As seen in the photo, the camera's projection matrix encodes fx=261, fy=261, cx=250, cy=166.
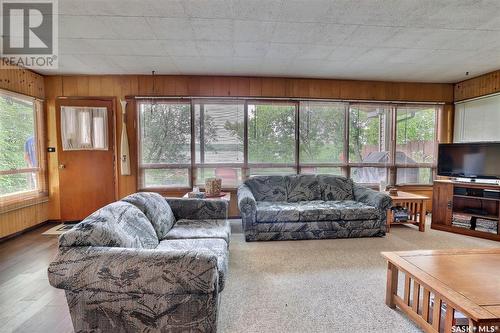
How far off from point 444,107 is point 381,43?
2794 millimetres

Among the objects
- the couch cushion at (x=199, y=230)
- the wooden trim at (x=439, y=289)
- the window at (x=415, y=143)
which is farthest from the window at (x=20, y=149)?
the window at (x=415, y=143)

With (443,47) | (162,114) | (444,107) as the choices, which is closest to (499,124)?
(444,107)

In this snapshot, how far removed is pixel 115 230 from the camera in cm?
174

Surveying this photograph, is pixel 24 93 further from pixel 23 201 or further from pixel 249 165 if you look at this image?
pixel 249 165

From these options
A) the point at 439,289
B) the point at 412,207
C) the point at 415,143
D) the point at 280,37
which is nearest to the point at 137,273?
the point at 439,289

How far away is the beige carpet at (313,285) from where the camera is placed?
1.87 meters

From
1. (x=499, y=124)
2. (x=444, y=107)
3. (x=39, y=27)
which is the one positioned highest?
(x=39, y=27)

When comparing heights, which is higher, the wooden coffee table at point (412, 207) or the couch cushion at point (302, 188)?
the couch cushion at point (302, 188)

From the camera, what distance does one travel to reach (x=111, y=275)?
1.46m

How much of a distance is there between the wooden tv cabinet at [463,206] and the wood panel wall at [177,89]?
6.06ft

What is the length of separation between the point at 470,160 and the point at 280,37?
137 inches

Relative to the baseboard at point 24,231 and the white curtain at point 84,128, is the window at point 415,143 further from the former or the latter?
the baseboard at point 24,231

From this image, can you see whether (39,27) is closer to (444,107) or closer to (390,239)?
(390,239)

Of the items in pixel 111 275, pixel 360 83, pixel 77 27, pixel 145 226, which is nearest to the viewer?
pixel 111 275
